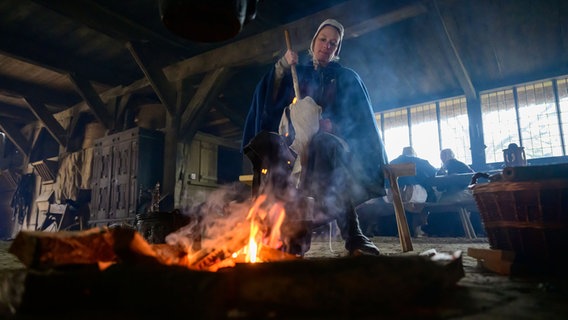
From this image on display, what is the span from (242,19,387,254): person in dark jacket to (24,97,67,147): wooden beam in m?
7.40

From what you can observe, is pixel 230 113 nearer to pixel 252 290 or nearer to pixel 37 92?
pixel 37 92

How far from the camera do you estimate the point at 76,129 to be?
29.7 ft

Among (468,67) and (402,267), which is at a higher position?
(468,67)

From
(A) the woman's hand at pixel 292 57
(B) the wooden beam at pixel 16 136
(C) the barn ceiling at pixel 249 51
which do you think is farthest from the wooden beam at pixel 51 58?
(A) the woman's hand at pixel 292 57

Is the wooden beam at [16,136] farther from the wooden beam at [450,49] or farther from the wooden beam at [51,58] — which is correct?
the wooden beam at [450,49]

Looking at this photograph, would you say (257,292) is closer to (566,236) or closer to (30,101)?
(566,236)

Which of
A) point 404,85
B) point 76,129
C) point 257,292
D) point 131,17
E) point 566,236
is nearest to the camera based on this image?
point 257,292

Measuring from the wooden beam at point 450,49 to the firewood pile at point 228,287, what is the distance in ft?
14.4

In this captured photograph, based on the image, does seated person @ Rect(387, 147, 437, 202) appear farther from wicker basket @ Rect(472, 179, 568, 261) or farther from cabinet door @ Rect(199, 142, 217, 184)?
cabinet door @ Rect(199, 142, 217, 184)

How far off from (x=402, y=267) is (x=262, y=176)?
1518mm

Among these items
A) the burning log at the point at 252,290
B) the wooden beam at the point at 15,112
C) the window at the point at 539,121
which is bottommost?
the burning log at the point at 252,290

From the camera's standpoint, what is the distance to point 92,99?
294 inches

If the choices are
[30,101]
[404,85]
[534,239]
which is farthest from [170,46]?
[534,239]

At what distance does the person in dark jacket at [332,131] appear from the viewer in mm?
2473
